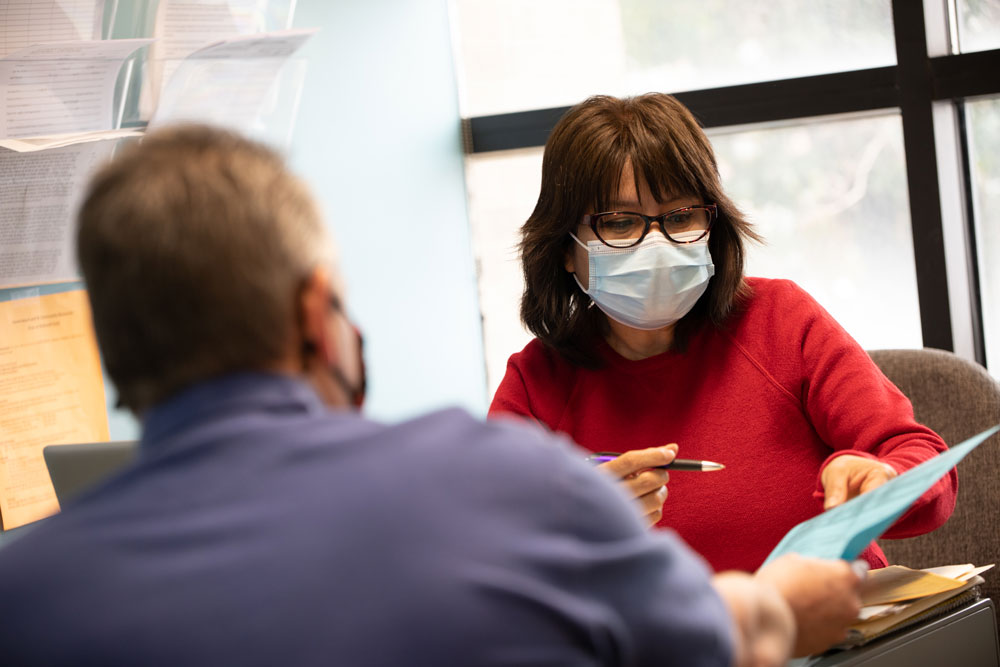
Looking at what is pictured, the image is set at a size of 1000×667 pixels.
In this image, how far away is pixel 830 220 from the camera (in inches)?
104

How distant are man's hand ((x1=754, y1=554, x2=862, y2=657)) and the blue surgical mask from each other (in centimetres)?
71

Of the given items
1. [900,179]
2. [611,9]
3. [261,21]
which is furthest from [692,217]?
[611,9]

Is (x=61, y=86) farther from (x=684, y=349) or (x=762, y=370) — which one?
(x=762, y=370)

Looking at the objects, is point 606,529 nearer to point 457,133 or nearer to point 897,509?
point 897,509

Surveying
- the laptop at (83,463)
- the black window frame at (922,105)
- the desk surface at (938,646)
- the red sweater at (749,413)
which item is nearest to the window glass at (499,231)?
the black window frame at (922,105)

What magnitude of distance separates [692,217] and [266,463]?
1098 millimetres

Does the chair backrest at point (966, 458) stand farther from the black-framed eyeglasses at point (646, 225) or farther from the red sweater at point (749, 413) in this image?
the black-framed eyeglasses at point (646, 225)

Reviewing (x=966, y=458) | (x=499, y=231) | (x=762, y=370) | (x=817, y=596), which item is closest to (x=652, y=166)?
(x=762, y=370)

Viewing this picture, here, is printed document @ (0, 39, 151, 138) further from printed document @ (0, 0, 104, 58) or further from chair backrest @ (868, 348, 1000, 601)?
chair backrest @ (868, 348, 1000, 601)

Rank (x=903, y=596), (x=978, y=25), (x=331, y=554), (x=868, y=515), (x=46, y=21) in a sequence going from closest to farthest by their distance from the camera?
(x=331, y=554), (x=868, y=515), (x=903, y=596), (x=46, y=21), (x=978, y=25)

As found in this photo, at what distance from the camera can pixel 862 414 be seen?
1351mm

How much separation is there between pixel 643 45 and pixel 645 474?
6.13ft

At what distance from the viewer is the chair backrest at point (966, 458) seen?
5.10ft

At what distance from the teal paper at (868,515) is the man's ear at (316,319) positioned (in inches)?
20.7
